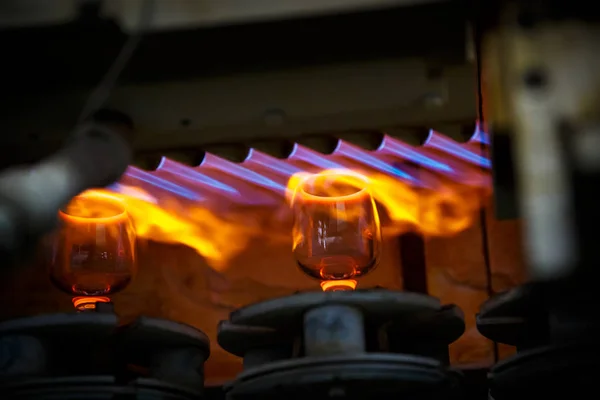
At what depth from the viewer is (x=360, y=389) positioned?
936mm

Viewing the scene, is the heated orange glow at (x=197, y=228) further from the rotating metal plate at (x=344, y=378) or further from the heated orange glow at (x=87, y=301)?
the rotating metal plate at (x=344, y=378)

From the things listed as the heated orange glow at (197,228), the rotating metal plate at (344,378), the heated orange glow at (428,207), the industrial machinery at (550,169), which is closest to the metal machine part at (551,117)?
the industrial machinery at (550,169)

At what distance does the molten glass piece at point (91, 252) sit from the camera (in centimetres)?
126

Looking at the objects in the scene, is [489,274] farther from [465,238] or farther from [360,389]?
[360,389]

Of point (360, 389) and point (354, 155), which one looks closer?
point (360, 389)

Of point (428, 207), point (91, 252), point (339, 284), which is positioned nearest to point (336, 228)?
point (339, 284)

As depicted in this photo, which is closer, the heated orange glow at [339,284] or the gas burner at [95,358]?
the gas burner at [95,358]

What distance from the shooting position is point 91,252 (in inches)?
49.9

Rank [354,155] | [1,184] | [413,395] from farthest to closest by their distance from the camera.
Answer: [354,155], [413,395], [1,184]

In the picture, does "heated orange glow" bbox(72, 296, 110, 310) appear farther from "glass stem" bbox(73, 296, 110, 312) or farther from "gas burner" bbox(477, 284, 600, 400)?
"gas burner" bbox(477, 284, 600, 400)

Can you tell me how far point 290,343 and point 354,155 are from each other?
0.34m

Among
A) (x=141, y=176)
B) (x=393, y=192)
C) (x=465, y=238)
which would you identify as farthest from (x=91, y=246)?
(x=465, y=238)

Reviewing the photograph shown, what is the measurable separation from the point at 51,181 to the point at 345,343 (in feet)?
1.23

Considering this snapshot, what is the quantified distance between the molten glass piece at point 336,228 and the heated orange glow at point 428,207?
0.35 ft
